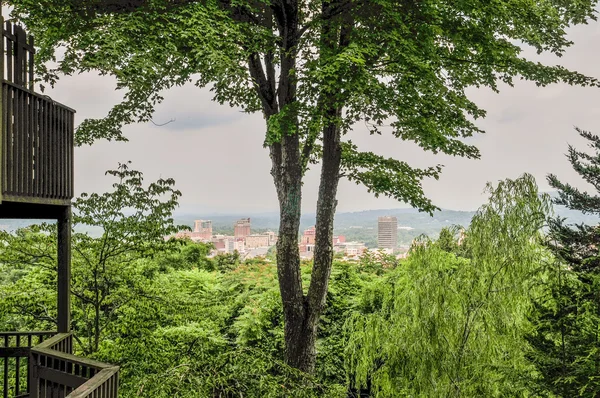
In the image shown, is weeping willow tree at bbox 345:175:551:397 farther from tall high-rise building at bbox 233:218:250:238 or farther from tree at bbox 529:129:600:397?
tall high-rise building at bbox 233:218:250:238

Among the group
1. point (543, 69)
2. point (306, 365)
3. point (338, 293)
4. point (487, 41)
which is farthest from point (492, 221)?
point (338, 293)

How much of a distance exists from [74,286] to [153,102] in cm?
364

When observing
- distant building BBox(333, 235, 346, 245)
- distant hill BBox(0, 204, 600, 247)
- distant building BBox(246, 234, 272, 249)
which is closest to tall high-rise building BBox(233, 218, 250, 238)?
distant building BBox(246, 234, 272, 249)

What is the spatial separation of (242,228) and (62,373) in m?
10.1

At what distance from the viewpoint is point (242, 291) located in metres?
9.41

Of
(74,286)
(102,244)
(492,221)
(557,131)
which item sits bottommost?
(74,286)

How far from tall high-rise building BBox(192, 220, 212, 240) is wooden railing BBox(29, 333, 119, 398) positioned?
31.0 ft

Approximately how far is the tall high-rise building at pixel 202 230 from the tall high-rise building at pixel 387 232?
5.32m


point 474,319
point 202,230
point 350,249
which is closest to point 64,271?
point 474,319

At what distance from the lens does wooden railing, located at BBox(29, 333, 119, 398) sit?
286 centimetres

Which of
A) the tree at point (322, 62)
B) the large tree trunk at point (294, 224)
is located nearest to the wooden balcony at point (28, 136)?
the tree at point (322, 62)

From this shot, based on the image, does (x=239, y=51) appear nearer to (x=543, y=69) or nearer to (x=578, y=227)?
(x=543, y=69)

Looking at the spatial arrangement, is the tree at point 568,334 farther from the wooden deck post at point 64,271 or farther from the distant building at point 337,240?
the distant building at point 337,240

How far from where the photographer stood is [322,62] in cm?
479
